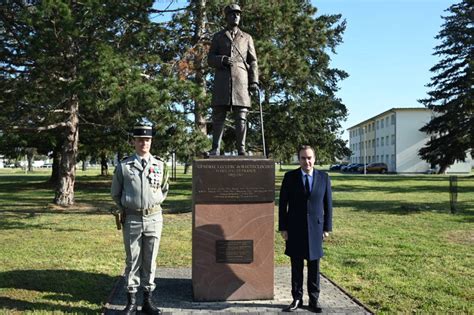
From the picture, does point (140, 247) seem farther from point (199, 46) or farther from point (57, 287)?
point (199, 46)

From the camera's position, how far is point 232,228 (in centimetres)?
569

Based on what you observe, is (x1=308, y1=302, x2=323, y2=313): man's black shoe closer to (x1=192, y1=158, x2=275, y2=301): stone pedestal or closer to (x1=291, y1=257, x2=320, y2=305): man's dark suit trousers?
(x1=291, y1=257, x2=320, y2=305): man's dark suit trousers

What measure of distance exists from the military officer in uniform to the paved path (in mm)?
408

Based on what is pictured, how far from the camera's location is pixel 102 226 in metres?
12.2

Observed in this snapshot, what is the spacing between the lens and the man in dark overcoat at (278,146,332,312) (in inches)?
203

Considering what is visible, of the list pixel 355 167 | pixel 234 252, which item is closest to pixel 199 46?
pixel 234 252

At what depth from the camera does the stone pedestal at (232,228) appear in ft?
18.5

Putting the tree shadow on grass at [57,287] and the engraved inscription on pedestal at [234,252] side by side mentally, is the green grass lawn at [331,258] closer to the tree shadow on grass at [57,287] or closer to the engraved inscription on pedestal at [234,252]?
the tree shadow on grass at [57,287]

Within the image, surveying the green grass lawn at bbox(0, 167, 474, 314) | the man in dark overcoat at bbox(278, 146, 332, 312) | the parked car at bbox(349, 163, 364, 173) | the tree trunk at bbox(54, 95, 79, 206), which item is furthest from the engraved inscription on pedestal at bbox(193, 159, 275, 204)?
the parked car at bbox(349, 163, 364, 173)

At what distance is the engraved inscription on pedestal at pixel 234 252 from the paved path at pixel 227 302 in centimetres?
48

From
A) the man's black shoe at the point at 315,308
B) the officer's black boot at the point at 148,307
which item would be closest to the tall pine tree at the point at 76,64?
the officer's black boot at the point at 148,307

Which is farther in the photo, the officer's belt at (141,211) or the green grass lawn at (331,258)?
the green grass lawn at (331,258)

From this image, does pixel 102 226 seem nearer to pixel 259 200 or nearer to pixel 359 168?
pixel 259 200

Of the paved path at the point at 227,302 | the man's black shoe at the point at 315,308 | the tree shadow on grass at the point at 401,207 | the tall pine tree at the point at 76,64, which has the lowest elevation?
the paved path at the point at 227,302
